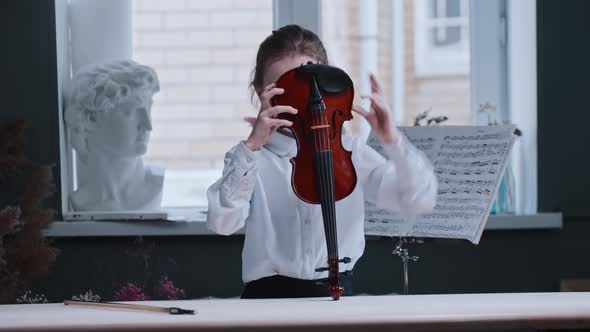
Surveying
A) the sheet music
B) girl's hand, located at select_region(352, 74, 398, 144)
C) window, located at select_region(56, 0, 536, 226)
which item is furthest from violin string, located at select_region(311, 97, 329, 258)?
window, located at select_region(56, 0, 536, 226)

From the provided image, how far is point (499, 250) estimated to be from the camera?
322cm

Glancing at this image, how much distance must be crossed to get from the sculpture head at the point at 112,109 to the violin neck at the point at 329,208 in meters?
A: 1.55

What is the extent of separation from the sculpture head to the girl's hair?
3.67 ft

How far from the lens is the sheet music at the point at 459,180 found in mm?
2312

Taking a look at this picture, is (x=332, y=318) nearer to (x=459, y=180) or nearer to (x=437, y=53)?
(x=459, y=180)

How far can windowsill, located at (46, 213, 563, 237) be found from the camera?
122 inches

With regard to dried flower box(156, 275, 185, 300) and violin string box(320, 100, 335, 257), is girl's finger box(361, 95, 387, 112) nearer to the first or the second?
violin string box(320, 100, 335, 257)

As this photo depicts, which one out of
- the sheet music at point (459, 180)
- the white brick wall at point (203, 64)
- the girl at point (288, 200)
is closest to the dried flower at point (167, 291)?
the white brick wall at point (203, 64)

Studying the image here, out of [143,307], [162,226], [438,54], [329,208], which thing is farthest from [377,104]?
[438,54]

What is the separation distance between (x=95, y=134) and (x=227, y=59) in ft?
1.94

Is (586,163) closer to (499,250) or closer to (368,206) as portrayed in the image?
(499,250)

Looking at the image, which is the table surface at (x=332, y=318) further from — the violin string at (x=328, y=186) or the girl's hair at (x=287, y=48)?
the girl's hair at (x=287, y=48)

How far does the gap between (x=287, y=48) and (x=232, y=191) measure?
366 millimetres

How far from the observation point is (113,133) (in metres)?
3.12
